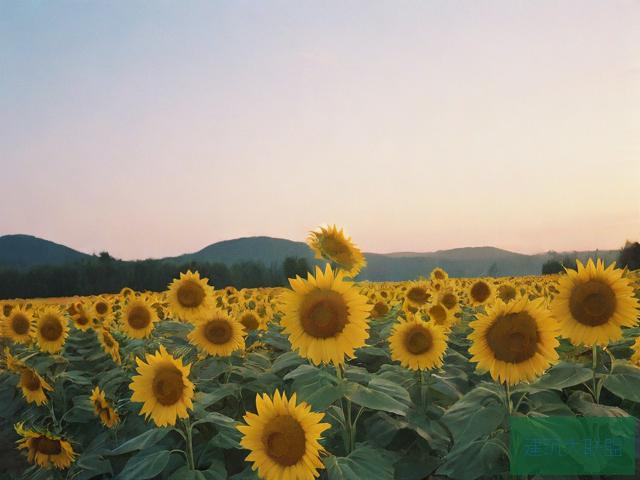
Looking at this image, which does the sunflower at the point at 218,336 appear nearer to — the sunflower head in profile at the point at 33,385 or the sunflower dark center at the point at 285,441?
the sunflower dark center at the point at 285,441

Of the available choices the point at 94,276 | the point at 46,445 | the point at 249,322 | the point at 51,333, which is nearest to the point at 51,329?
the point at 51,333

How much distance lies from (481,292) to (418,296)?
143 centimetres

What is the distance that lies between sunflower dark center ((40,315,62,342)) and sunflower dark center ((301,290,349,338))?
19.4 ft

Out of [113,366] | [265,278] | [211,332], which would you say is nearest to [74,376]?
[113,366]

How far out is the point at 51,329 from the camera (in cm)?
864

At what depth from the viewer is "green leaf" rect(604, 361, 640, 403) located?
13.1 feet

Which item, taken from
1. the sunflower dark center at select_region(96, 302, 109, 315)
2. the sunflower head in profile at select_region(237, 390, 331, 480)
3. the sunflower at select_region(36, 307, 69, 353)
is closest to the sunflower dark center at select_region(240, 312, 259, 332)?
the sunflower at select_region(36, 307, 69, 353)

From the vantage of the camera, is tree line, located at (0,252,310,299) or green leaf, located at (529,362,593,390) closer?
green leaf, located at (529,362,593,390)

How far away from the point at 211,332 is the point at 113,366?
3.44 meters

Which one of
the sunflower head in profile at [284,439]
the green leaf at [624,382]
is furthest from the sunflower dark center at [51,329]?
the green leaf at [624,382]

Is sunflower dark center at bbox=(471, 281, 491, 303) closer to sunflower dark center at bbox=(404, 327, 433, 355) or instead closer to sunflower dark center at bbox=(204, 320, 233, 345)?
sunflower dark center at bbox=(404, 327, 433, 355)

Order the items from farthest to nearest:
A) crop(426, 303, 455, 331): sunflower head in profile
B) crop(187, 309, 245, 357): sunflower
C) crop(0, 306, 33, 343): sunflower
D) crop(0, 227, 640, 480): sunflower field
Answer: crop(0, 306, 33, 343): sunflower, crop(426, 303, 455, 331): sunflower head in profile, crop(187, 309, 245, 357): sunflower, crop(0, 227, 640, 480): sunflower field

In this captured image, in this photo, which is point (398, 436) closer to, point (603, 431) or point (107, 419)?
point (603, 431)

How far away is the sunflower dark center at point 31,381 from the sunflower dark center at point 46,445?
1227mm
